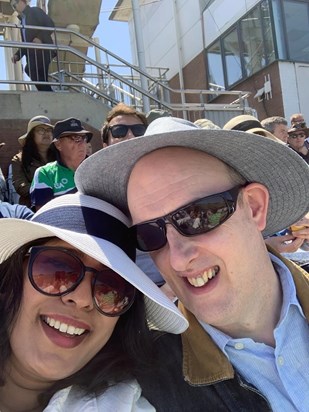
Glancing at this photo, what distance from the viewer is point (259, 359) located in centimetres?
174

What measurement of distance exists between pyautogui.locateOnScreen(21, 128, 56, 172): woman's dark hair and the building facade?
8767 mm

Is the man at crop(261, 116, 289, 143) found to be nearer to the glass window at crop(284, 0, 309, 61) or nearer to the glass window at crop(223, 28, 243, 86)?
the glass window at crop(284, 0, 309, 61)

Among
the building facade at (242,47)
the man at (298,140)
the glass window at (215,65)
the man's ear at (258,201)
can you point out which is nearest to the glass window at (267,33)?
the building facade at (242,47)

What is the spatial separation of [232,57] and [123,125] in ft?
39.2

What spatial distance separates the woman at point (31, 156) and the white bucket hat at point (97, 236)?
9.80 ft

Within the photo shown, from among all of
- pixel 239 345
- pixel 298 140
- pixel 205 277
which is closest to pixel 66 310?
pixel 205 277

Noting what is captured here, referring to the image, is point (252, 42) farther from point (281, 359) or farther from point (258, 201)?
point (281, 359)

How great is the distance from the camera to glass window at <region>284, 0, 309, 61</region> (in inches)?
536

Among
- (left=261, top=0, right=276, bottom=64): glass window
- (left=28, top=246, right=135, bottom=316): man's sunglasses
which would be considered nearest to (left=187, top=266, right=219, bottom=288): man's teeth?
(left=28, top=246, right=135, bottom=316): man's sunglasses

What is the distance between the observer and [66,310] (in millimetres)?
1664

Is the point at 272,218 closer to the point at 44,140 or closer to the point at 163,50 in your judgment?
the point at 44,140

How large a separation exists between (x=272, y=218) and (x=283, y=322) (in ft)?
1.70

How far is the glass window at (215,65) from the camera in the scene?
15616 mm

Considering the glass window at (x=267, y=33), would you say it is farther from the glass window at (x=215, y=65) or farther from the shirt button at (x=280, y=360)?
the shirt button at (x=280, y=360)
